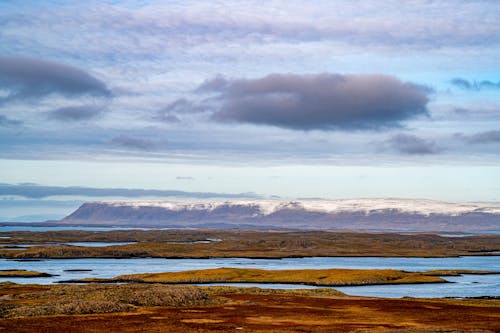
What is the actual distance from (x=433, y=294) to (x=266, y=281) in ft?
106

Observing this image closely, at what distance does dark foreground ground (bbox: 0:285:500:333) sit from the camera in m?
60.6

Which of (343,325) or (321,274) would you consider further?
(321,274)

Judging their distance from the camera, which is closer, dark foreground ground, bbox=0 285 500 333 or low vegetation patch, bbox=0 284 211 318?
dark foreground ground, bbox=0 285 500 333

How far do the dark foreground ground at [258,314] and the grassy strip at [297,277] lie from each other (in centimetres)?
2888

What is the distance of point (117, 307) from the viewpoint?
74.0 m

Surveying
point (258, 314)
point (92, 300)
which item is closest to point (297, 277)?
point (258, 314)

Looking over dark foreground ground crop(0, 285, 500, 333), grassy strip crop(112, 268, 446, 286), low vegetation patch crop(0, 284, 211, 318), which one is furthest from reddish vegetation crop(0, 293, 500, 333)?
grassy strip crop(112, 268, 446, 286)

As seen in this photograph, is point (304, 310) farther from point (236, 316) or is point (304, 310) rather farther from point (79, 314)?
point (79, 314)

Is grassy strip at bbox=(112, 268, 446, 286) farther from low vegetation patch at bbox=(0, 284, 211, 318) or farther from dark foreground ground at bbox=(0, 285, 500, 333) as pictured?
low vegetation patch at bbox=(0, 284, 211, 318)

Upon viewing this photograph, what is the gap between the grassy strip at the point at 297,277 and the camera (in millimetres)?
123938

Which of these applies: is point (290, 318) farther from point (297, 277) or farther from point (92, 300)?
point (297, 277)

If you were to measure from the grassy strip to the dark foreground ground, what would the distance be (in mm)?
28885

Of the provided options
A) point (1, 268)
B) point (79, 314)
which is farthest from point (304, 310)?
point (1, 268)

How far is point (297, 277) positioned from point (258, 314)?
5807 centimetres
